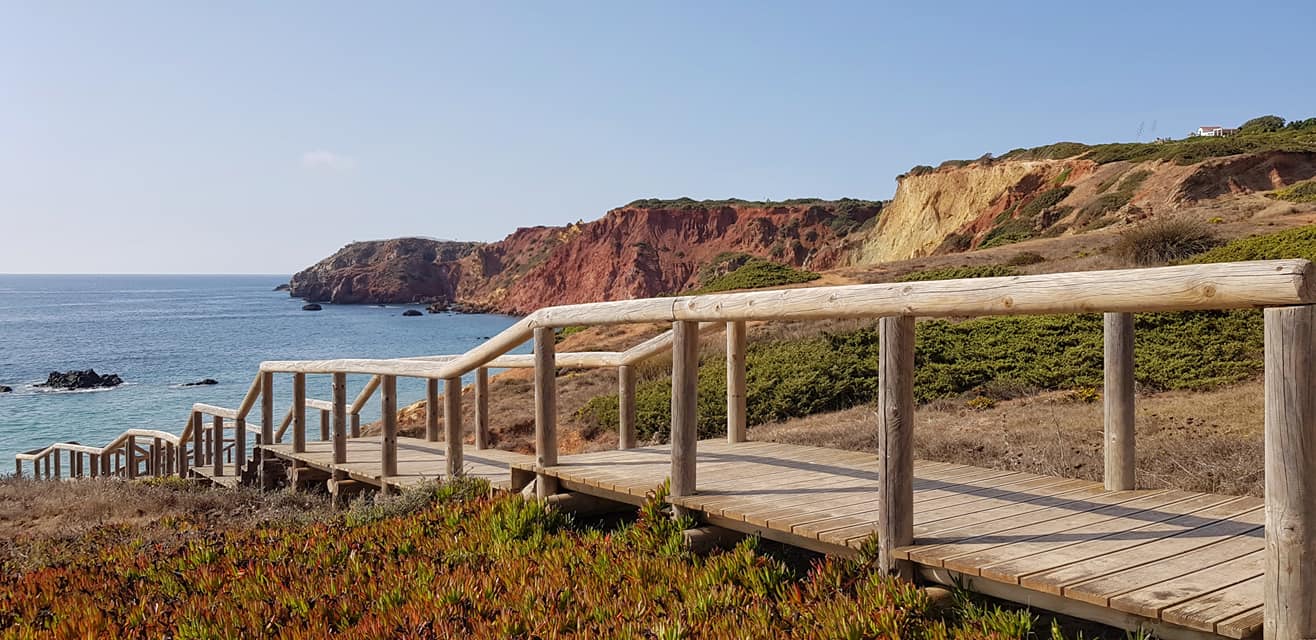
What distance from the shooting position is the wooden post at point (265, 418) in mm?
9359

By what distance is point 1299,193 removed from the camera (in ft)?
80.9

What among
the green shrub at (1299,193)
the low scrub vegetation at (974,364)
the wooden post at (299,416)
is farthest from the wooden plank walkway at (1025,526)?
the green shrub at (1299,193)

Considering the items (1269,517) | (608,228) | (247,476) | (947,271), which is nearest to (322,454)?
(247,476)

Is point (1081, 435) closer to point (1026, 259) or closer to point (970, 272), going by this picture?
point (970, 272)

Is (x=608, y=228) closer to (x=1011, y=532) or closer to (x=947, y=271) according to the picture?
(x=947, y=271)

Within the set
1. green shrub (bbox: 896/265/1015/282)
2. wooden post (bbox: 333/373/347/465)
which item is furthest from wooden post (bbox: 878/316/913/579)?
green shrub (bbox: 896/265/1015/282)

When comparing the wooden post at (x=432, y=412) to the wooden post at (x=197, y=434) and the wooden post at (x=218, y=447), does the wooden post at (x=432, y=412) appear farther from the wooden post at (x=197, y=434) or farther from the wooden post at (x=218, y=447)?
the wooden post at (x=197, y=434)

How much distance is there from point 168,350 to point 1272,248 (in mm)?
61608

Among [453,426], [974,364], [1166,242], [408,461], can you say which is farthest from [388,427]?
[1166,242]

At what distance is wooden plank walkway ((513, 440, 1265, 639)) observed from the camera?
2.89 m

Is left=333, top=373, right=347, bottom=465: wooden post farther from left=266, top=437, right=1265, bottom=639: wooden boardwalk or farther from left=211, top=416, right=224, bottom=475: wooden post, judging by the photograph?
left=211, top=416, right=224, bottom=475: wooden post

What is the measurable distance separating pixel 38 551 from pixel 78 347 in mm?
65989

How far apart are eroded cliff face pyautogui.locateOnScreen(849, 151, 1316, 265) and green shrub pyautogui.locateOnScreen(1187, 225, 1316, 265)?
11.8 meters

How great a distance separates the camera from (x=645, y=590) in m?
3.95
